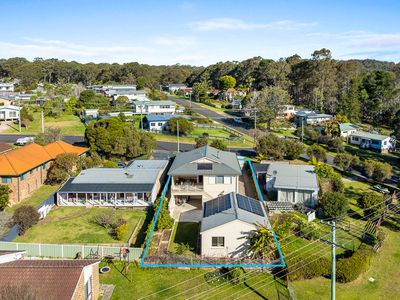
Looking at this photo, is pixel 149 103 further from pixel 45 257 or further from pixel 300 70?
pixel 45 257

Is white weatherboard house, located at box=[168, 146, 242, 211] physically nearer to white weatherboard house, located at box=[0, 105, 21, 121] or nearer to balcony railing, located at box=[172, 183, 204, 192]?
balcony railing, located at box=[172, 183, 204, 192]

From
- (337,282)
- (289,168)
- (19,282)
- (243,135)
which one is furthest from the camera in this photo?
(243,135)

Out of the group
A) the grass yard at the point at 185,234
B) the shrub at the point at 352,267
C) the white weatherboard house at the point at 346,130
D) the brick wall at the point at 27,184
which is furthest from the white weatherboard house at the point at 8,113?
the shrub at the point at 352,267

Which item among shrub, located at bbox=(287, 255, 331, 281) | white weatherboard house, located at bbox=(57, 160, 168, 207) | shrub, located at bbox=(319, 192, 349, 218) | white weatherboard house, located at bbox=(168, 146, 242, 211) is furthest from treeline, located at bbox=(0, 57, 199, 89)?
shrub, located at bbox=(287, 255, 331, 281)

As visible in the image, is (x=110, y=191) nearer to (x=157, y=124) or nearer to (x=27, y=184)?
(x=27, y=184)

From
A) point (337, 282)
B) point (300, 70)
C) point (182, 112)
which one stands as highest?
point (300, 70)

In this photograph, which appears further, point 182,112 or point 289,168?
point 182,112

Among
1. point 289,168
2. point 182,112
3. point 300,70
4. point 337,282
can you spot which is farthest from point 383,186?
point 300,70
